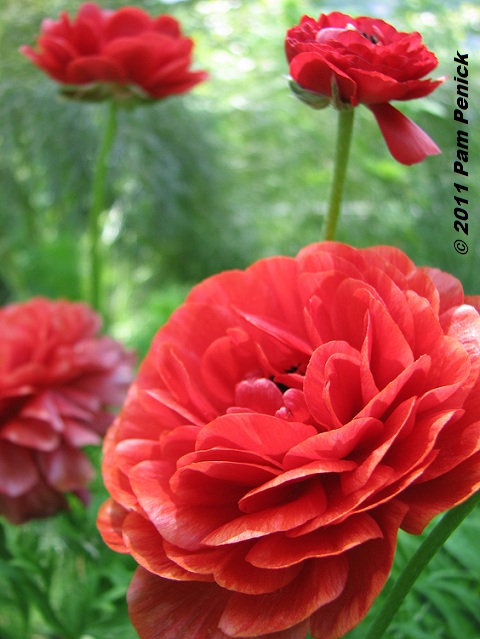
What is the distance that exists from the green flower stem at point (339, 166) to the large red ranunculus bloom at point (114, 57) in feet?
0.83

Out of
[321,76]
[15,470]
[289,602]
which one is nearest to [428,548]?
[289,602]

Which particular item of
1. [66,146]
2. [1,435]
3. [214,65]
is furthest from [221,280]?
[214,65]

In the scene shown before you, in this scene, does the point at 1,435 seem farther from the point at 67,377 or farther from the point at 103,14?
the point at 103,14

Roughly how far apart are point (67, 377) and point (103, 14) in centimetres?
25

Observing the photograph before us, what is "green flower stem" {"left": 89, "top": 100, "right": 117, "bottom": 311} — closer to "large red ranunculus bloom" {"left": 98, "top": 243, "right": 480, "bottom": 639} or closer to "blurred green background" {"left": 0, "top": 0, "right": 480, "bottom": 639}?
"blurred green background" {"left": 0, "top": 0, "right": 480, "bottom": 639}

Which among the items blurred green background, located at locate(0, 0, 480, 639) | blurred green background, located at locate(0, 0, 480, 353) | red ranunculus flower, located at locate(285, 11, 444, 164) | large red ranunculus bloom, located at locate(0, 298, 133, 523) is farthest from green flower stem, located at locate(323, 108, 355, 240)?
blurred green background, located at locate(0, 0, 480, 353)

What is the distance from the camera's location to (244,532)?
7.6 inches

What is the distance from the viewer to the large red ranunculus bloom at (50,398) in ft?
1.41

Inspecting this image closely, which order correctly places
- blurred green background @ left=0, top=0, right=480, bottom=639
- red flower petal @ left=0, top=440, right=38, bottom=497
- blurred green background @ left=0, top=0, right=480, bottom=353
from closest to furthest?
red flower petal @ left=0, top=440, right=38, bottom=497
blurred green background @ left=0, top=0, right=480, bottom=639
blurred green background @ left=0, top=0, right=480, bottom=353

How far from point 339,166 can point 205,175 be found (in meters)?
1.09

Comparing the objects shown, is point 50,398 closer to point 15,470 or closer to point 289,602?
point 15,470

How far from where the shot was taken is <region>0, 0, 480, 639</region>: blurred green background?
29.5 inches

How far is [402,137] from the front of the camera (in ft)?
0.75

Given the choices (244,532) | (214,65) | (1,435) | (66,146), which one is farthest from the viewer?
(214,65)
